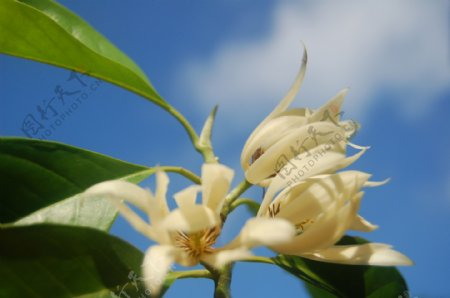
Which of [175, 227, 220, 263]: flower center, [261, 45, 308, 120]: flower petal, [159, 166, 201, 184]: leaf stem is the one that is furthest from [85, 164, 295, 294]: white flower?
[261, 45, 308, 120]: flower petal

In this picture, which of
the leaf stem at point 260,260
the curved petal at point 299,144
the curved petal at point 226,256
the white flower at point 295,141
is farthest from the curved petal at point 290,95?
the curved petal at point 226,256

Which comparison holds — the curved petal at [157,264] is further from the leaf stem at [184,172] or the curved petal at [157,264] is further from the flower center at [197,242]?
the leaf stem at [184,172]

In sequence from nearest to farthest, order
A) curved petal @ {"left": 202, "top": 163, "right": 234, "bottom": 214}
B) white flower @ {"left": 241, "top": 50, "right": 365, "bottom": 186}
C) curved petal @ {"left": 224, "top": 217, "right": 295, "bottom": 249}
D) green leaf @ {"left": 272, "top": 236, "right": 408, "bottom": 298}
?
curved petal @ {"left": 224, "top": 217, "right": 295, "bottom": 249} < curved petal @ {"left": 202, "top": 163, "right": 234, "bottom": 214} < white flower @ {"left": 241, "top": 50, "right": 365, "bottom": 186} < green leaf @ {"left": 272, "top": 236, "right": 408, "bottom": 298}

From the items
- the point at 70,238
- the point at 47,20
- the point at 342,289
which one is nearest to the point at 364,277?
the point at 342,289

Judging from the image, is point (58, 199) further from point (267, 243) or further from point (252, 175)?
point (267, 243)

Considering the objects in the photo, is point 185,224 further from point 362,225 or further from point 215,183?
point 362,225

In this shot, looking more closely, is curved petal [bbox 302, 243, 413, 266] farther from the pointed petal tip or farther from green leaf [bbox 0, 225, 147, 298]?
green leaf [bbox 0, 225, 147, 298]

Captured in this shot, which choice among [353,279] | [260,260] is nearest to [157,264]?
[260,260]
